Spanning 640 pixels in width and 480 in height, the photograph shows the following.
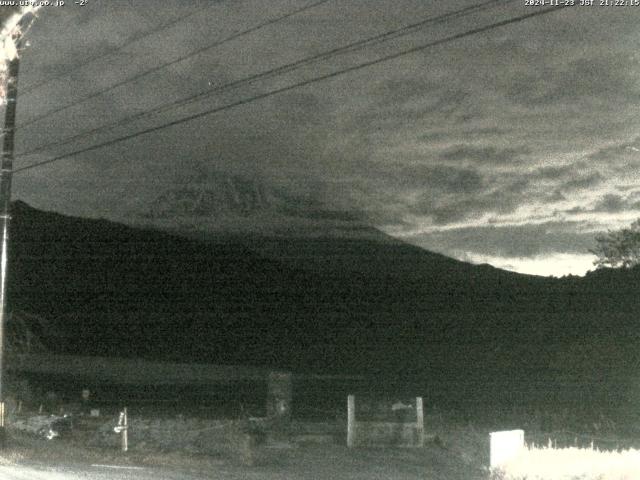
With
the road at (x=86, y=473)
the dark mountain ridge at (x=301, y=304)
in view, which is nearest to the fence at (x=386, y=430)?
the road at (x=86, y=473)

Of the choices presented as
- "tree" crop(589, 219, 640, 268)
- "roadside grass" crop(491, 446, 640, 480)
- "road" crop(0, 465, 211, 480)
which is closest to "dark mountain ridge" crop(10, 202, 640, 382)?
"tree" crop(589, 219, 640, 268)

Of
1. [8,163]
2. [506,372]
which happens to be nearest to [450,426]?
[8,163]

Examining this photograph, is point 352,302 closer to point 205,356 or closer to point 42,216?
point 205,356

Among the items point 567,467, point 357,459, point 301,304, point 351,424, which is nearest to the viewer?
point 567,467

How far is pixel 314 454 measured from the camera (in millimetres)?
17828

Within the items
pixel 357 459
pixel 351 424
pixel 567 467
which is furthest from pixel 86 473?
pixel 567 467

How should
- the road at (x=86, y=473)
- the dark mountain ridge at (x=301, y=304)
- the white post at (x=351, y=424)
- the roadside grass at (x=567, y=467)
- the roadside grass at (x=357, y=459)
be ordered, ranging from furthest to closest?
the dark mountain ridge at (x=301, y=304) < the white post at (x=351, y=424) < the road at (x=86, y=473) < the roadside grass at (x=357, y=459) < the roadside grass at (x=567, y=467)

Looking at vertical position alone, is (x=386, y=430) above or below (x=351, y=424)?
below

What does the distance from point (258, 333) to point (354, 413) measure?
76.8 meters

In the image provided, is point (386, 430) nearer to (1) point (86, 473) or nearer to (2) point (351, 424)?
(2) point (351, 424)

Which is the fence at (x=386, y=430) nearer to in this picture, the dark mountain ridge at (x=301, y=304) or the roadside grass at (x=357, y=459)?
the roadside grass at (x=357, y=459)

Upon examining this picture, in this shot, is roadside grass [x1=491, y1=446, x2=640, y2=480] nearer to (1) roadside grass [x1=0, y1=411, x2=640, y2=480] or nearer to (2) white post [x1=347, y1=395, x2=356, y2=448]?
(1) roadside grass [x1=0, y1=411, x2=640, y2=480]

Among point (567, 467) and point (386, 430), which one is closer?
point (567, 467)

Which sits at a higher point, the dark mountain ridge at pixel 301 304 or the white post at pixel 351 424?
the dark mountain ridge at pixel 301 304
